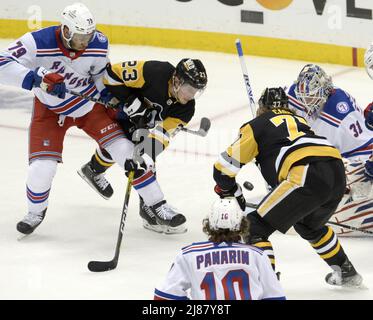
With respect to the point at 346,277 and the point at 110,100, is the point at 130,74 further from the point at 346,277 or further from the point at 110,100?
the point at 346,277

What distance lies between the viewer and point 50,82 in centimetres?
511

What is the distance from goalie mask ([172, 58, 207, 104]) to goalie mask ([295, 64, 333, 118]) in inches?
21.6

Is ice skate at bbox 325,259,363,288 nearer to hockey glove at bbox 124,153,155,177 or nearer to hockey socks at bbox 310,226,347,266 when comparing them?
hockey socks at bbox 310,226,347,266

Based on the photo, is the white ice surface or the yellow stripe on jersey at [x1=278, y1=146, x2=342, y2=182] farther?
the white ice surface

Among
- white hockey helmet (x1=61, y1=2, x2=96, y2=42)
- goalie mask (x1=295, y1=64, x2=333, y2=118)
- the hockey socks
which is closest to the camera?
the hockey socks

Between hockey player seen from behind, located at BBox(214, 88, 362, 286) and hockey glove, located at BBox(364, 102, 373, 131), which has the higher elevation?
hockey glove, located at BBox(364, 102, 373, 131)

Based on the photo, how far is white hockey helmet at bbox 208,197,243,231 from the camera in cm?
363

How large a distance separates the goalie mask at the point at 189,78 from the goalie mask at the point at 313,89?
55 centimetres

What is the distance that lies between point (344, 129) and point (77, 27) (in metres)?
1.42

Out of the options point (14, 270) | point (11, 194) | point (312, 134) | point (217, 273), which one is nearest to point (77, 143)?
point (11, 194)

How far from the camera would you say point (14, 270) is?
193 inches

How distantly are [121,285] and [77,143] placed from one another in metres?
2.45

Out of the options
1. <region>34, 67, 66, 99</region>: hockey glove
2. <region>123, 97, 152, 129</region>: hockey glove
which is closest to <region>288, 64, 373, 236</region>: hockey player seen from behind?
<region>123, 97, 152, 129</region>: hockey glove

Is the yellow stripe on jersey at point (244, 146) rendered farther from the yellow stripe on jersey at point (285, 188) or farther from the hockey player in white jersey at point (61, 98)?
the hockey player in white jersey at point (61, 98)
